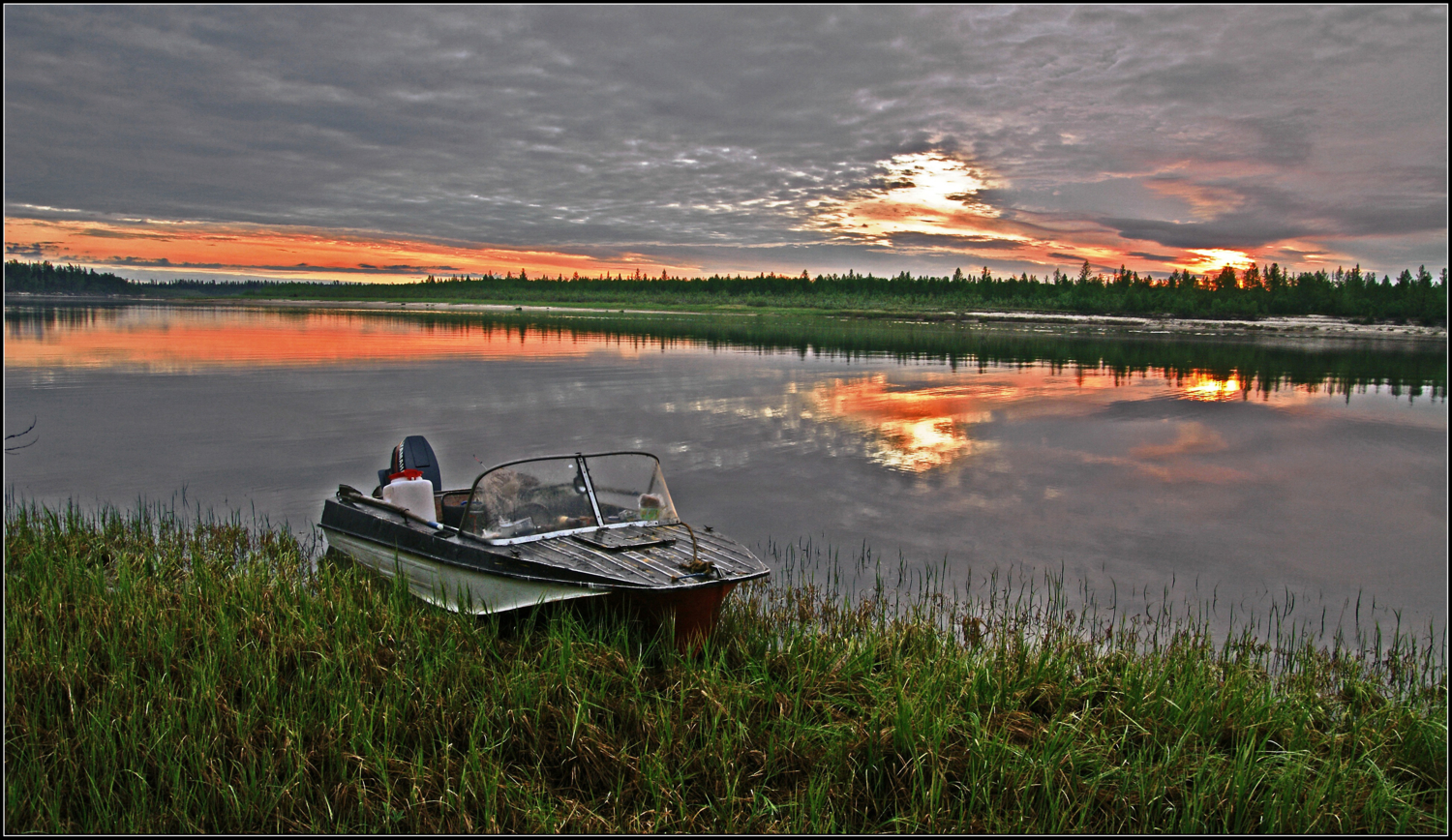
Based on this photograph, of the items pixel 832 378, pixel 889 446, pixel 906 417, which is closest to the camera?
pixel 889 446

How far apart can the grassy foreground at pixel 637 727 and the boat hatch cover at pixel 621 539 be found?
81 cm

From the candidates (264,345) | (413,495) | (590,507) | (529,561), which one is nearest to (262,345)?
(264,345)

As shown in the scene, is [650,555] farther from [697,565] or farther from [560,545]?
[560,545]

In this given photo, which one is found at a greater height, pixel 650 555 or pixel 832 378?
pixel 832 378

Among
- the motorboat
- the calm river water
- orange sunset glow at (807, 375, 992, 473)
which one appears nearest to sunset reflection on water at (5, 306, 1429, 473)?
orange sunset glow at (807, 375, 992, 473)

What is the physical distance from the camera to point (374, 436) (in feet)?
65.9

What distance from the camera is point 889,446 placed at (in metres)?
20.0

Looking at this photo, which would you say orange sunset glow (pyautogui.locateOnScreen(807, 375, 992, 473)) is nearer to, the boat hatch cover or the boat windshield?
the boat windshield

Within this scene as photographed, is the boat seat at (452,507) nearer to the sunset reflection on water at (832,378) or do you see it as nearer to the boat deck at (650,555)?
the boat deck at (650,555)

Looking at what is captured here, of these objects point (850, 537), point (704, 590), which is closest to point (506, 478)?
point (704, 590)

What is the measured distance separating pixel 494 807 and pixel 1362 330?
356ft

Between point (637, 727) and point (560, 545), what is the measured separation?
2.25 metres

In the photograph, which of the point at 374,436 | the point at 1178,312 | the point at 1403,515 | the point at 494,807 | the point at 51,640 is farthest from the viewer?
the point at 1178,312

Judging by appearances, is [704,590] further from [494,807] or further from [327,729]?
[327,729]
